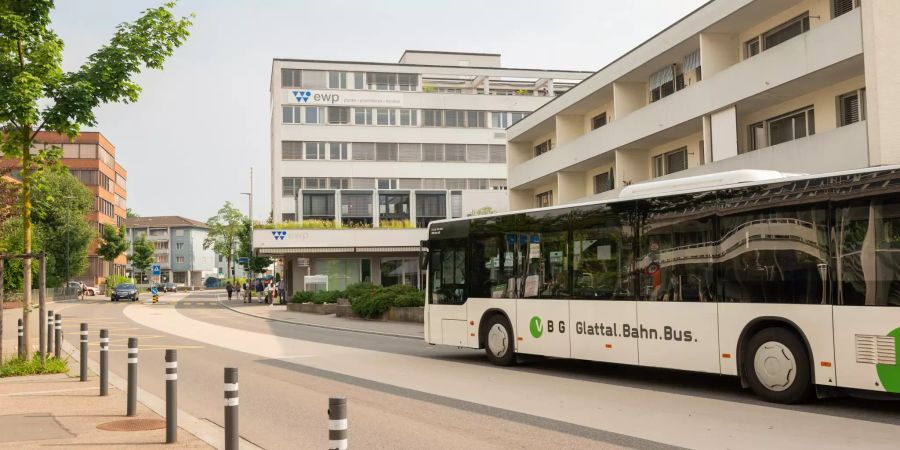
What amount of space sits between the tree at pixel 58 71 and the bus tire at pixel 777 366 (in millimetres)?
10755

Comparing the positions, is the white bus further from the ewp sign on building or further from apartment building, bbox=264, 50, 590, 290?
the ewp sign on building

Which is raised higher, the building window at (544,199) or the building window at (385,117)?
the building window at (385,117)

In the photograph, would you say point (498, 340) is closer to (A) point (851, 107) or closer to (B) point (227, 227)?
(A) point (851, 107)

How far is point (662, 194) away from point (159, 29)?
902 cm

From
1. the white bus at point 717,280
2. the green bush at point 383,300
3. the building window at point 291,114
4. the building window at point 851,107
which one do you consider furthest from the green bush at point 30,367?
the building window at point 291,114

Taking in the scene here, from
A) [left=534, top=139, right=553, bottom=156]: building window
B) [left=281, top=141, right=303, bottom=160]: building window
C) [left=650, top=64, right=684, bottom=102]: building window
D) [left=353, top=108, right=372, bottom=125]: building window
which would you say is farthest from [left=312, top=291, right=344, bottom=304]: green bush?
[left=353, top=108, right=372, bottom=125]: building window

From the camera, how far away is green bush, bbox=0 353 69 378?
543 inches

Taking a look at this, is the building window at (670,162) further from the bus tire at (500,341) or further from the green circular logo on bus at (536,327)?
the green circular logo on bus at (536,327)

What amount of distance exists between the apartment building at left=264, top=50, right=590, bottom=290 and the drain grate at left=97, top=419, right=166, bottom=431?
1850 inches

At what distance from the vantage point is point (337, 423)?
14.1 feet

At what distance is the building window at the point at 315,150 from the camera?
65000 millimetres

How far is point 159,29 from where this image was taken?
46.3ft

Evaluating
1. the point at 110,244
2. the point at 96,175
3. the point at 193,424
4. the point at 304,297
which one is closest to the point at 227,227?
the point at 110,244

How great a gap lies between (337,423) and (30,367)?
11878mm
